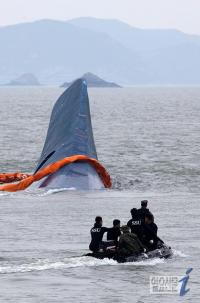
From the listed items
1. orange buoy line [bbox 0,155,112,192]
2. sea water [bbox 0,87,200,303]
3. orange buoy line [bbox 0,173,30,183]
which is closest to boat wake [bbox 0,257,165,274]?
sea water [bbox 0,87,200,303]

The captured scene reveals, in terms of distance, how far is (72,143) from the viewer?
→ 6275 centimetres

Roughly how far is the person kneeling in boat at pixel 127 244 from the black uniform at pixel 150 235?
0.96 metres

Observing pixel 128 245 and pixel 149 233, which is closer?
pixel 128 245

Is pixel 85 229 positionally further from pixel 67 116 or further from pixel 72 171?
pixel 67 116

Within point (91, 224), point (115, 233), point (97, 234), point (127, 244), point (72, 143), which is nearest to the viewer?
point (127, 244)

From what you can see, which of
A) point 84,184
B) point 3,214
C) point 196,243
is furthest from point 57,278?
point 84,184

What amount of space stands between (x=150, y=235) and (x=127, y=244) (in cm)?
173

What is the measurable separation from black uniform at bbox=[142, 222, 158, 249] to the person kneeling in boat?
96 cm

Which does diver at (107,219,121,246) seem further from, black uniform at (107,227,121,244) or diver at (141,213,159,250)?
diver at (141,213,159,250)

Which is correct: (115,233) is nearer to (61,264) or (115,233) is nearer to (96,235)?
(96,235)

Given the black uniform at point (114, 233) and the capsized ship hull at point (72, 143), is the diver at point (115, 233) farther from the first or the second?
the capsized ship hull at point (72, 143)

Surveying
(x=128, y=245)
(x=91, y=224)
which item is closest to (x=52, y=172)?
(x=91, y=224)

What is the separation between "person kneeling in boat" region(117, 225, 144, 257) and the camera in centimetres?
3515

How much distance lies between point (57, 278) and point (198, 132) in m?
92.4
